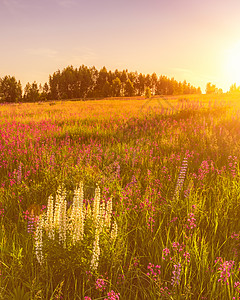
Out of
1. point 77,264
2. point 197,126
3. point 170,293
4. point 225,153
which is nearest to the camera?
point 170,293

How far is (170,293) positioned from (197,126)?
629 centimetres

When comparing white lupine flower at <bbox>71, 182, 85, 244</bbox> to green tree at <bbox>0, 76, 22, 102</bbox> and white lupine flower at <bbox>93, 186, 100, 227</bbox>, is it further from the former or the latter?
green tree at <bbox>0, 76, 22, 102</bbox>

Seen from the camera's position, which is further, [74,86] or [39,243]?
[74,86]

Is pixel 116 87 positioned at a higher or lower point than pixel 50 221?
higher

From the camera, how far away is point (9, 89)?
297 ft

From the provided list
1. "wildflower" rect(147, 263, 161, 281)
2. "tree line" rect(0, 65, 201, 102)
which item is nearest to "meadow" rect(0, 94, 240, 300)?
"wildflower" rect(147, 263, 161, 281)

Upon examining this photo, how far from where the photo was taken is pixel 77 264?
214 cm

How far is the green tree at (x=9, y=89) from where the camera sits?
9006cm

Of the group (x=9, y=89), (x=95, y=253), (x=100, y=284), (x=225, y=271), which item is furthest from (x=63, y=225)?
(x=9, y=89)

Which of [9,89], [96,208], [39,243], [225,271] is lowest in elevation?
[225,271]

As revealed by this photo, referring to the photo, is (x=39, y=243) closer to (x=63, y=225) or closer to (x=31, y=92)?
(x=63, y=225)

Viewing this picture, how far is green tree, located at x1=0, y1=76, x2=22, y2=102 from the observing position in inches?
3546

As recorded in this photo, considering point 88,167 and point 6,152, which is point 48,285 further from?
point 6,152

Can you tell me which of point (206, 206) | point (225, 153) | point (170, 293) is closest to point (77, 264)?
point (170, 293)
